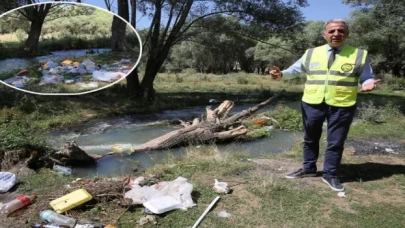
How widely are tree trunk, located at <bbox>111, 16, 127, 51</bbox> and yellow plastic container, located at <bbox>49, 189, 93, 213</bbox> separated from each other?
141 centimetres

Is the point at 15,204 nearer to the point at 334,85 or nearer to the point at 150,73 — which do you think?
the point at 334,85

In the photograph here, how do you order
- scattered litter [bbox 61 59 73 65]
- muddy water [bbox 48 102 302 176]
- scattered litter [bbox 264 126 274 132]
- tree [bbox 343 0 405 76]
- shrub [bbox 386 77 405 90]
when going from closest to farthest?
scattered litter [bbox 61 59 73 65] < muddy water [bbox 48 102 302 176] < scattered litter [bbox 264 126 274 132] < tree [bbox 343 0 405 76] < shrub [bbox 386 77 405 90]

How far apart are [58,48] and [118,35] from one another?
58cm

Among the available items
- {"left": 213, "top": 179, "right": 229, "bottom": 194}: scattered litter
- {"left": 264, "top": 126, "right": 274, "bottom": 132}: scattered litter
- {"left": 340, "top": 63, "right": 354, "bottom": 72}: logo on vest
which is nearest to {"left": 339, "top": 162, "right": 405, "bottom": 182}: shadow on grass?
{"left": 340, "top": 63, "right": 354, "bottom": 72}: logo on vest

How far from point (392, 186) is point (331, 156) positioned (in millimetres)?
819

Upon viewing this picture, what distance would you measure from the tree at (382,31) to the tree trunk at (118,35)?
18.5 meters

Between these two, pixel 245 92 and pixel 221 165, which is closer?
pixel 221 165

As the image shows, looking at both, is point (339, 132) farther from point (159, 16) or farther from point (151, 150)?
point (159, 16)

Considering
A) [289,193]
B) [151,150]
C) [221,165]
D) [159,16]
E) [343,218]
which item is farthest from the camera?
[159,16]

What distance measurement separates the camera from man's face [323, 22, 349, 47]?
14.2ft

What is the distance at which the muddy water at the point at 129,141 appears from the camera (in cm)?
728

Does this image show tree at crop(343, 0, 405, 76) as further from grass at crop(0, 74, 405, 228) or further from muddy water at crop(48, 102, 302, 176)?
grass at crop(0, 74, 405, 228)

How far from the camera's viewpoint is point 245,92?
21.5 meters

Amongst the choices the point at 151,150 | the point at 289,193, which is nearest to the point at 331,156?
the point at 289,193
